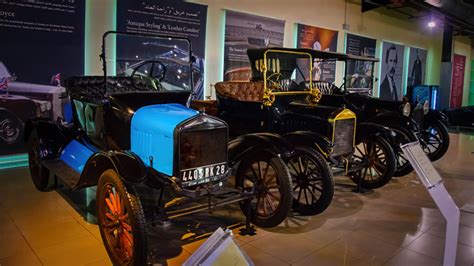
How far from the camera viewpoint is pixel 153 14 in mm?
6434

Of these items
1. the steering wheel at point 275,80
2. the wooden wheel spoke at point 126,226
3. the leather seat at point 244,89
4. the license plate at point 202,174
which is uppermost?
the steering wheel at point 275,80

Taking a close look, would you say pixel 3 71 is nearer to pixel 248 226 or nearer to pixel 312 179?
pixel 248 226

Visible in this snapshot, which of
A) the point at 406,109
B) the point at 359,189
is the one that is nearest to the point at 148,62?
the point at 359,189

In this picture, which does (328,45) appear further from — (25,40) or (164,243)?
(164,243)

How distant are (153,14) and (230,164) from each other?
404 cm

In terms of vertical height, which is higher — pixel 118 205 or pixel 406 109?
pixel 406 109

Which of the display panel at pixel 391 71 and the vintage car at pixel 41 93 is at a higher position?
the display panel at pixel 391 71

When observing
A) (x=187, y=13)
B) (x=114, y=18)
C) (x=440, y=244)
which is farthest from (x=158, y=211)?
(x=187, y=13)

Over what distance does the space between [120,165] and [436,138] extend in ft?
18.9

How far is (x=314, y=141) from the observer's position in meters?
3.88

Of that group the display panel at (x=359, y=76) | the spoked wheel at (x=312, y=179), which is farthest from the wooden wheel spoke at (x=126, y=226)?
the display panel at (x=359, y=76)

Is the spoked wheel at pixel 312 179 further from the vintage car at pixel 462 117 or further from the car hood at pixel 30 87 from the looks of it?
the vintage car at pixel 462 117

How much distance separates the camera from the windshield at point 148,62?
13.2 feet

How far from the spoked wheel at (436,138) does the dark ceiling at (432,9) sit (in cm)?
435
